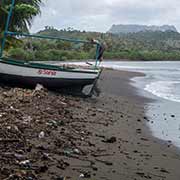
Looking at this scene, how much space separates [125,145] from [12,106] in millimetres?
2963

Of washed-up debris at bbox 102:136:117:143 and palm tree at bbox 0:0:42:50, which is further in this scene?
palm tree at bbox 0:0:42:50

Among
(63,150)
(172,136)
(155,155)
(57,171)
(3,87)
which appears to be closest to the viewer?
(57,171)

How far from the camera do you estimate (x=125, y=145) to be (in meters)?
8.95

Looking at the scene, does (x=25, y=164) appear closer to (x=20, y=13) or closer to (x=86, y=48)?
(x=20, y=13)

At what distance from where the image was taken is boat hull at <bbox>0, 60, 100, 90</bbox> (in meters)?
15.1

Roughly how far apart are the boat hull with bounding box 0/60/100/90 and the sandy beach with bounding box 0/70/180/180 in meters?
2.32

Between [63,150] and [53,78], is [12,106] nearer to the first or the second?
[63,150]

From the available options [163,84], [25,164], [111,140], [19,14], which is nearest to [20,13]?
[19,14]

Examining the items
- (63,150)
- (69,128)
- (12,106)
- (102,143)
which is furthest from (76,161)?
(12,106)

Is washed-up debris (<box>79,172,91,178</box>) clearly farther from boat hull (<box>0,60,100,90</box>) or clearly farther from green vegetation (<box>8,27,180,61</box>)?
green vegetation (<box>8,27,180,61</box>)

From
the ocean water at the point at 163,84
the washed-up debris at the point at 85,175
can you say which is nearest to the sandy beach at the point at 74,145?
the washed-up debris at the point at 85,175

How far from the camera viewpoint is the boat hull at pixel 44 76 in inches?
594

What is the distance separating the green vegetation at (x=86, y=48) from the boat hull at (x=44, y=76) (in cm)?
590

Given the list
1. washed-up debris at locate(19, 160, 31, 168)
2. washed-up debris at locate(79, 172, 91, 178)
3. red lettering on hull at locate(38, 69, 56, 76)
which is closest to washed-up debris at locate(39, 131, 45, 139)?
washed-up debris at locate(19, 160, 31, 168)
